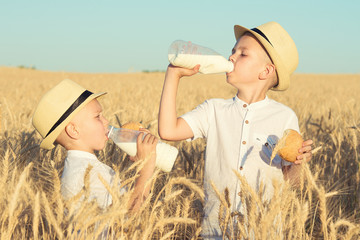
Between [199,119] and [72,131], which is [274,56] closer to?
[199,119]

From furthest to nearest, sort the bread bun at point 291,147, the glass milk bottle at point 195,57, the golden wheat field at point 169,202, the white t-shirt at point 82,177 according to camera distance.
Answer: the glass milk bottle at point 195,57 < the bread bun at point 291,147 < the white t-shirt at point 82,177 < the golden wheat field at point 169,202

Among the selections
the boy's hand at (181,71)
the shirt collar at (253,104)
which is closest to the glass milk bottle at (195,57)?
the boy's hand at (181,71)

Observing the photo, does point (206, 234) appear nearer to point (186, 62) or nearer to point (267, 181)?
point (267, 181)

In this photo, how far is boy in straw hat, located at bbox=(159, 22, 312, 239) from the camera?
177 centimetres

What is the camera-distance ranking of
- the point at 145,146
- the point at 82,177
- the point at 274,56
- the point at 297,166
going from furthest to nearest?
the point at 274,56 → the point at 297,166 → the point at 145,146 → the point at 82,177

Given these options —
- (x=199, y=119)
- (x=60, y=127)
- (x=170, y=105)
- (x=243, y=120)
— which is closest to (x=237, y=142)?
(x=243, y=120)

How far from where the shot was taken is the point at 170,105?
180 centimetres

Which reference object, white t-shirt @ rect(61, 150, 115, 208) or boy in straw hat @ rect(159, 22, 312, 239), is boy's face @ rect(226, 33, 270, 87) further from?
white t-shirt @ rect(61, 150, 115, 208)

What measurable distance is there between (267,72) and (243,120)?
272 millimetres

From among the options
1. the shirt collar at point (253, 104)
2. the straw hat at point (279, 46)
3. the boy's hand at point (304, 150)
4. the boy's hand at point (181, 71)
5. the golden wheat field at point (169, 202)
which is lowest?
the golden wheat field at point (169, 202)

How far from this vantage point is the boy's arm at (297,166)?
5.30 feet

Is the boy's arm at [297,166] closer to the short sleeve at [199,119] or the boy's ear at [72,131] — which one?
the short sleeve at [199,119]

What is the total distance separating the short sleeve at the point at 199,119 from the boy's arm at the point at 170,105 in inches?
2.4

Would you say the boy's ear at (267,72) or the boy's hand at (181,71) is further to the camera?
the boy's ear at (267,72)
